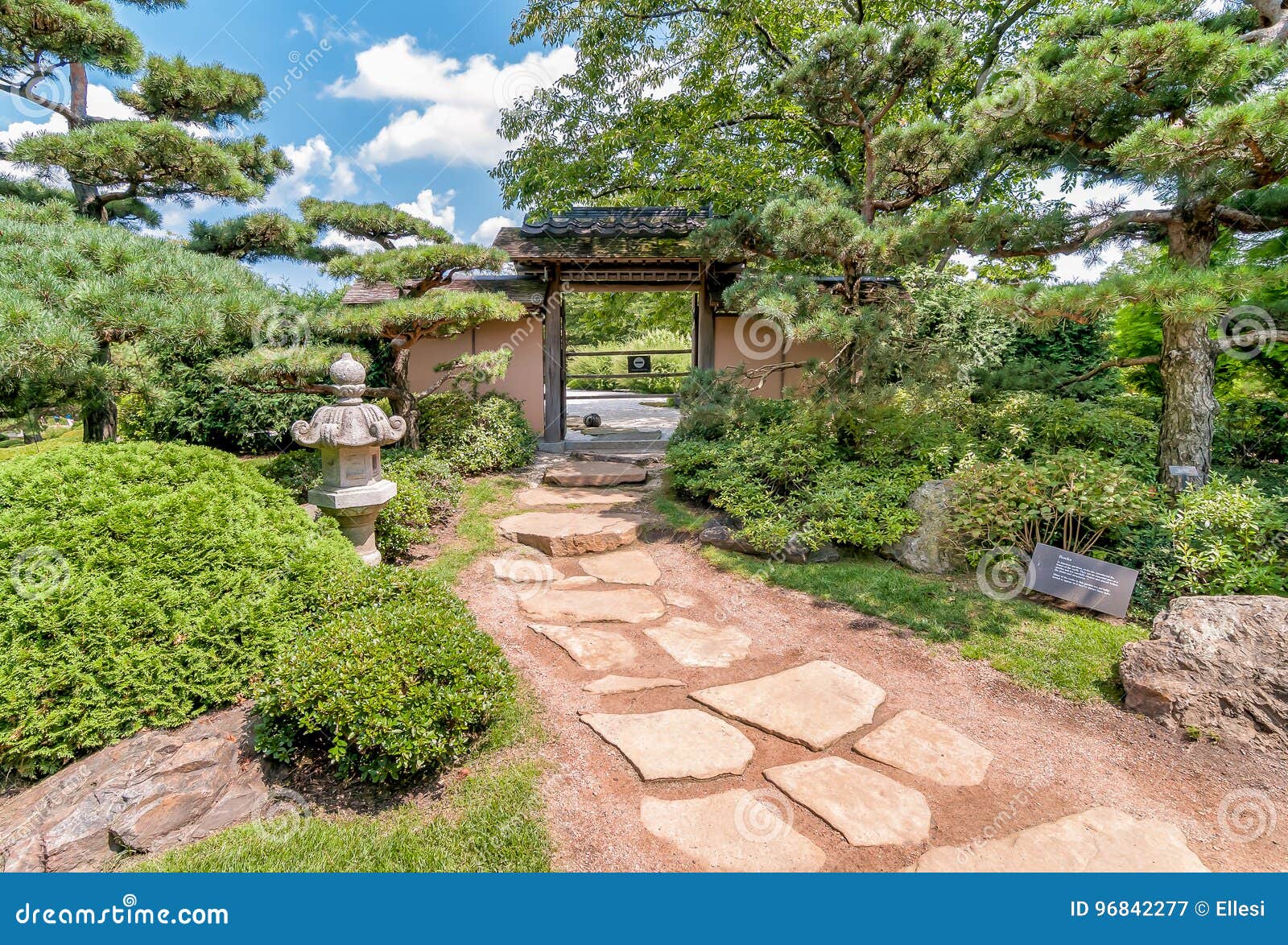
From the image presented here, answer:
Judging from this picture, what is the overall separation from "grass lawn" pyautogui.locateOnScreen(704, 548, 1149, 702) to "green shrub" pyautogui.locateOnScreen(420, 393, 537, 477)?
3.64 metres

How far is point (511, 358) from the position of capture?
29.5 ft

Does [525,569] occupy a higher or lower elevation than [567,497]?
lower

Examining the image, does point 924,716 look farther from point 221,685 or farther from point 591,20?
point 591,20

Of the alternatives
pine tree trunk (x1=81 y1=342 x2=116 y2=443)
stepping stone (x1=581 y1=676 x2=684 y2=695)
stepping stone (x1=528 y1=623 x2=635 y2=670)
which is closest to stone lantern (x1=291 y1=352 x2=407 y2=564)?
stepping stone (x1=528 y1=623 x2=635 y2=670)

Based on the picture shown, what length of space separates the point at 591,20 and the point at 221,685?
34.5 ft

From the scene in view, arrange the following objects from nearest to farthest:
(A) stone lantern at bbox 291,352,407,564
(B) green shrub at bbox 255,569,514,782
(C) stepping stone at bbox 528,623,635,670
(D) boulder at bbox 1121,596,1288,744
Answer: (B) green shrub at bbox 255,569,514,782 → (D) boulder at bbox 1121,596,1288,744 → (C) stepping stone at bbox 528,623,635,670 → (A) stone lantern at bbox 291,352,407,564

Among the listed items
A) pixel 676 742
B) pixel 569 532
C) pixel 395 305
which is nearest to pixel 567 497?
pixel 569 532

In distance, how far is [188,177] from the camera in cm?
537

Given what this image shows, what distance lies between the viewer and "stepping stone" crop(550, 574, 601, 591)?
14.9ft

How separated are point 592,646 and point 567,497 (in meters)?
3.16

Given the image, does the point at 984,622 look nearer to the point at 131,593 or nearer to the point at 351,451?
the point at 351,451

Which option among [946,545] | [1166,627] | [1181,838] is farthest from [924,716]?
[946,545]

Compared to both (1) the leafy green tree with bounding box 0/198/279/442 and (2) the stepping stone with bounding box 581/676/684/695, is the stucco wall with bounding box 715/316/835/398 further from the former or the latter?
(2) the stepping stone with bounding box 581/676/684/695

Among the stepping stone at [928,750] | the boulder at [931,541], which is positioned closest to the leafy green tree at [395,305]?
the boulder at [931,541]
